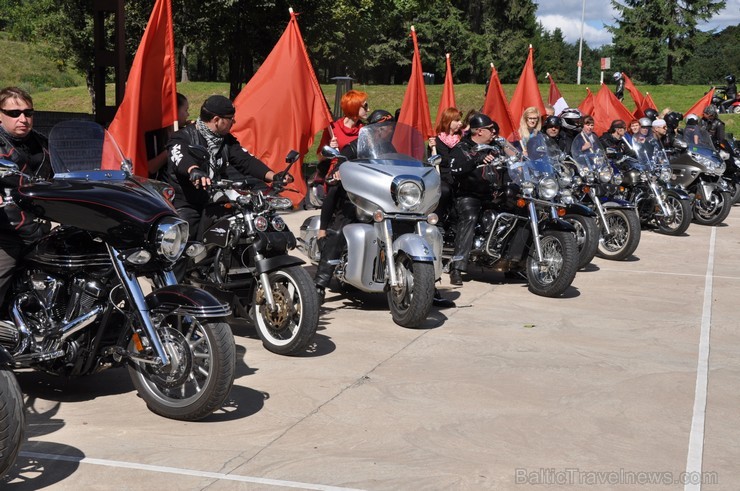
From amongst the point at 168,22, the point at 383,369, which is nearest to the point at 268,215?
the point at 383,369

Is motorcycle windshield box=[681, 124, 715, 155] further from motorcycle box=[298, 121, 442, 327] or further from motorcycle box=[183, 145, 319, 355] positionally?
motorcycle box=[183, 145, 319, 355]

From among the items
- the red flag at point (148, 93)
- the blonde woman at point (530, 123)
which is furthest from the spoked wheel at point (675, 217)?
the red flag at point (148, 93)

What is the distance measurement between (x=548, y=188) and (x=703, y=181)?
25.2 ft

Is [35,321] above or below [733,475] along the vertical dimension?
above

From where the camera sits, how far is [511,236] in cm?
934

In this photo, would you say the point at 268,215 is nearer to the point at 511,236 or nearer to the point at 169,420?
the point at 169,420

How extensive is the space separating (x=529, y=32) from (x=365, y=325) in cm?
6793

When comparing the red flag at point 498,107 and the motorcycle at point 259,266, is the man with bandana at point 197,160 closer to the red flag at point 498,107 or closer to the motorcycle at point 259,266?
the motorcycle at point 259,266

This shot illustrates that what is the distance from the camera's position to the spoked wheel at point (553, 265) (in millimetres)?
8867

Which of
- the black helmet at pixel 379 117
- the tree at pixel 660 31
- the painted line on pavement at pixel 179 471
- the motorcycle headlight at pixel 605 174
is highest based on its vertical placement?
the tree at pixel 660 31

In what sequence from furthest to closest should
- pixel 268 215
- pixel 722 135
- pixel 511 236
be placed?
pixel 722 135 → pixel 511 236 → pixel 268 215

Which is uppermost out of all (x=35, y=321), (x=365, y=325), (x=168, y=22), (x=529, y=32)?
(x=529, y=32)

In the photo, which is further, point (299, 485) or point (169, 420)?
point (169, 420)

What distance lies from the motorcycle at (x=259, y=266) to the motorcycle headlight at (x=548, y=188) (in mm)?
3102
